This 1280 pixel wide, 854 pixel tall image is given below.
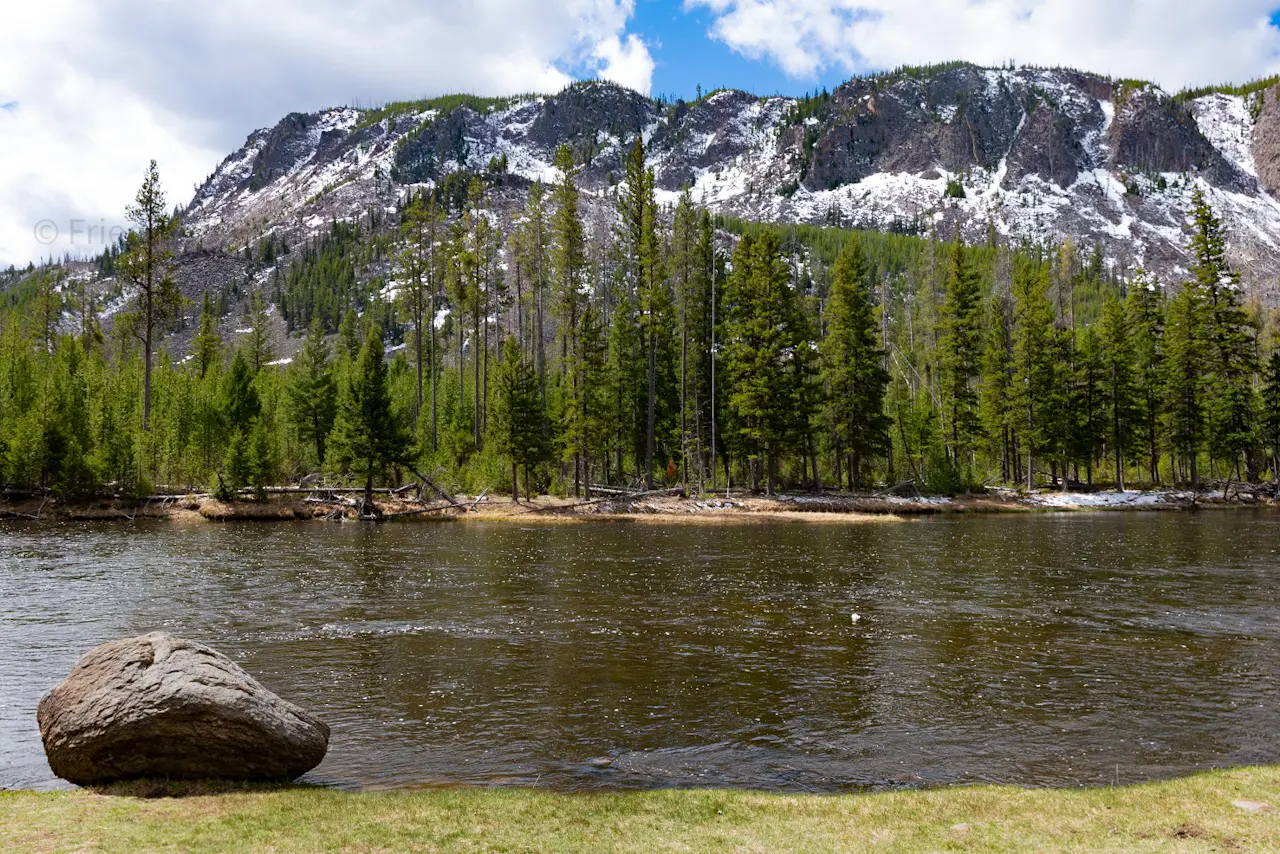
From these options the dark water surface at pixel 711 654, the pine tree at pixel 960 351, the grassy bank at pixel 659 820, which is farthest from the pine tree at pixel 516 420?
the grassy bank at pixel 659 820

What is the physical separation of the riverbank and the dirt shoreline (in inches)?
2.2

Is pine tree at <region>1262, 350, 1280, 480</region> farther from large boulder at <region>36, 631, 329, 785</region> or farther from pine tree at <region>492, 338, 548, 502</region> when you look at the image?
large boulder at <region>36, 631, 329, 785</region>

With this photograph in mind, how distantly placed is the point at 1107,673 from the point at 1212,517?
4143cm

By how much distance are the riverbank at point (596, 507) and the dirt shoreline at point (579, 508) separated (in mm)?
57

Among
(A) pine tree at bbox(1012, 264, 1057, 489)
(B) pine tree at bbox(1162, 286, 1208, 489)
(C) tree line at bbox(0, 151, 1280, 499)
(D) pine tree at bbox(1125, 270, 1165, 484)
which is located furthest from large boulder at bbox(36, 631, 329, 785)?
(D) pine tree at bbox(1125, 270, 1165, 484)

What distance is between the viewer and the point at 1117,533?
3634 centimetres

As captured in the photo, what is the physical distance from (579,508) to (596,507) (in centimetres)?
107

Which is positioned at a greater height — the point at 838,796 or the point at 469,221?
the point at 469,221

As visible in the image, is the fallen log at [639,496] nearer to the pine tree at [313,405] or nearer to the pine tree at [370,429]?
the pine tree at [370,429]

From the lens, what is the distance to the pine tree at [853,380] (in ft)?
180

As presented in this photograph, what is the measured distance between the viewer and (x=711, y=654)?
14234mm

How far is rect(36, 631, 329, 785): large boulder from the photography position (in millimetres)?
8211

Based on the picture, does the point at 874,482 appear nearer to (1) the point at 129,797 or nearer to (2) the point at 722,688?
(2) the point at 722,688

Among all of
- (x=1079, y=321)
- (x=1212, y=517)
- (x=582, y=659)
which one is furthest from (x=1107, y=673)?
Result: (x=1079, y=321)
